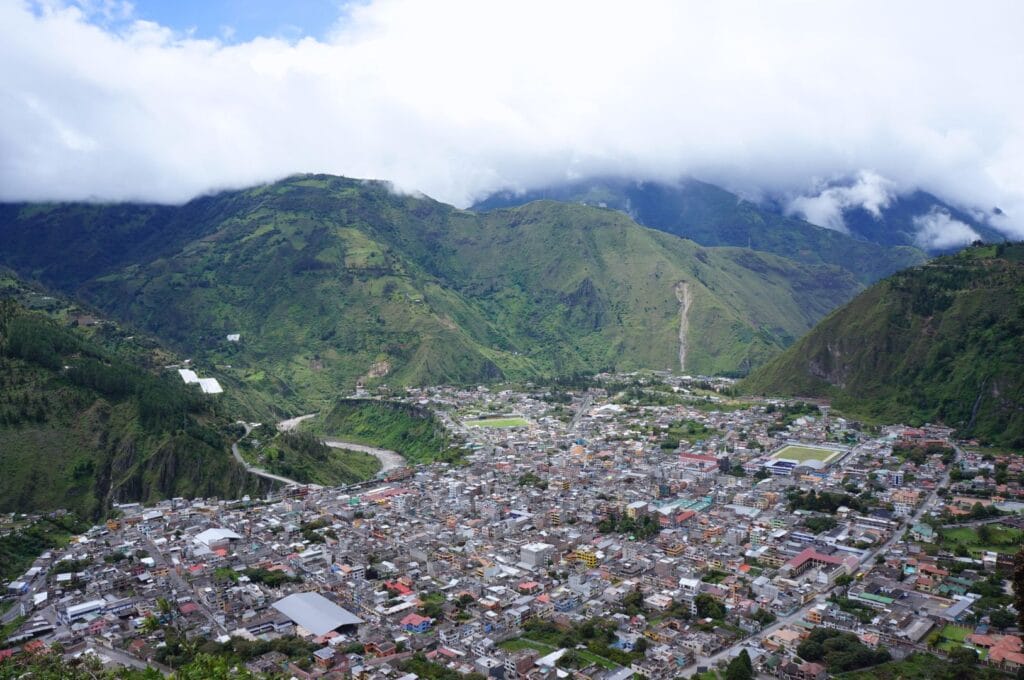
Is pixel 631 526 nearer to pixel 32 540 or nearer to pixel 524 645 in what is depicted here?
pixel 524 645

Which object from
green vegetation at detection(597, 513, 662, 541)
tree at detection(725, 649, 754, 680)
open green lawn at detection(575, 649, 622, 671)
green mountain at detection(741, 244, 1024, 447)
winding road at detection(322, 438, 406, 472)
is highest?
green mountain at detection(741, 244, 1024, 447)

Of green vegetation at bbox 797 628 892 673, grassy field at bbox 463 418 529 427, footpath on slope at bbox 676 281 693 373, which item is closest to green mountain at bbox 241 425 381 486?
grassy field at bbox 463 418 529 427

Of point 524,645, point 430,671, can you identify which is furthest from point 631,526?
point 430,671

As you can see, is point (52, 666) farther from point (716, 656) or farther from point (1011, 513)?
point (1011, 513)

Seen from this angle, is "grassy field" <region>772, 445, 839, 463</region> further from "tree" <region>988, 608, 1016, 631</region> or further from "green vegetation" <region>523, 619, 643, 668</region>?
"green vegetation" <region>523, 619, 643, 668</region>

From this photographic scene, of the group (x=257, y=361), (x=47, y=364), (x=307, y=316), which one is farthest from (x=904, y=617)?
(x=307, y=316)

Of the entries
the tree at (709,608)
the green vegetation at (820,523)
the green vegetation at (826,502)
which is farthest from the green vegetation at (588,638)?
the green vegetation at (826,502)

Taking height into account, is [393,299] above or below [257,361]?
above
